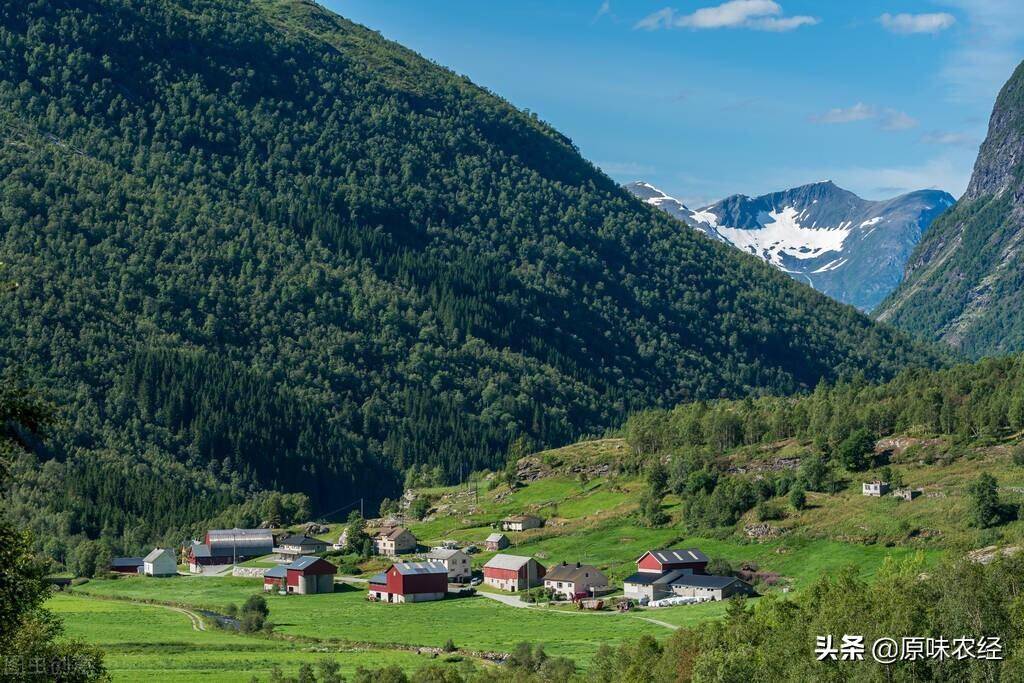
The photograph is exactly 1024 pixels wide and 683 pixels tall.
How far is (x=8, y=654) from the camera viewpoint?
118ft

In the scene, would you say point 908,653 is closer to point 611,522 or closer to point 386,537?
point 611,522

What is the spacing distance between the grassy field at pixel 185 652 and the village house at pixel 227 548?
44.9 m

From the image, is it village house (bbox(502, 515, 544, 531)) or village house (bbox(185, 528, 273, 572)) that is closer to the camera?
village house (bbox(502, 515, 544, 531))

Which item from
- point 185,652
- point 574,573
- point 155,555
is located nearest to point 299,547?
point 155,555

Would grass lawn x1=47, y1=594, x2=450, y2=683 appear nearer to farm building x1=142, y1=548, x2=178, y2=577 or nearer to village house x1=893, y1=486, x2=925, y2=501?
farm building x1=142, y1=548, x2=178, y2=577

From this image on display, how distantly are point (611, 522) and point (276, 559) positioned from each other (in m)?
44.6

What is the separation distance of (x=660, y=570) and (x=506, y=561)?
71.5ft

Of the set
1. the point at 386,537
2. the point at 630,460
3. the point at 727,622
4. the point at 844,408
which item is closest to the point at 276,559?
the point at 386,537

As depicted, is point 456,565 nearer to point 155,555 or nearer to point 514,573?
point 514,573

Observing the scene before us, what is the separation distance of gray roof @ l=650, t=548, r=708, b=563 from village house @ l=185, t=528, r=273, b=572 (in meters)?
65.5

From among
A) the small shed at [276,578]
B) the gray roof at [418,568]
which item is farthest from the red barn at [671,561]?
the small shed at [276,578]

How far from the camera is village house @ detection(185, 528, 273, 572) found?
17088 centimetres

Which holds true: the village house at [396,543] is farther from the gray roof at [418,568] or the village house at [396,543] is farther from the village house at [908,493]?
the village house at [908,493]

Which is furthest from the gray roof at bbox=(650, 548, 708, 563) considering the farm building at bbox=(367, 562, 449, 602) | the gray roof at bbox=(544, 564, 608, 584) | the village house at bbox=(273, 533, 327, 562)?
the village house at bbox=(273, 533, 327, 562)
